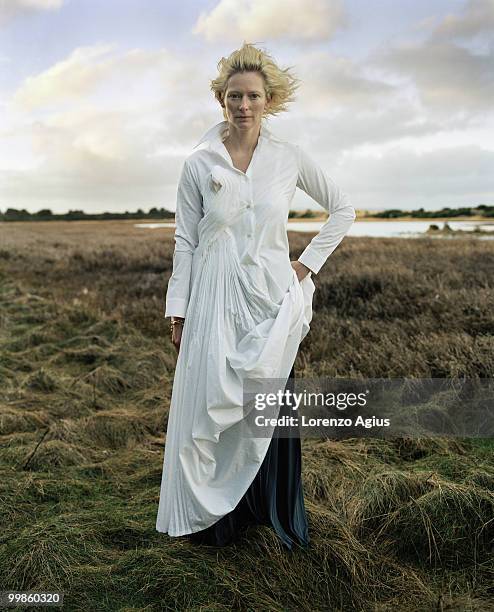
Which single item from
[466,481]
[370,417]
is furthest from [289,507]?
[370,417]

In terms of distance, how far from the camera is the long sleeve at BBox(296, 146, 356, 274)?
295 centimetres

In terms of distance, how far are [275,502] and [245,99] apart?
1868 millimetres

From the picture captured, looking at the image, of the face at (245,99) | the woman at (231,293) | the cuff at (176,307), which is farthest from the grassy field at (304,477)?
the face at (245,99)

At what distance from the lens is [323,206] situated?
3035 mm

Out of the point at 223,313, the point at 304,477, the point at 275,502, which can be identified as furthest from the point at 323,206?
the point at 304,477

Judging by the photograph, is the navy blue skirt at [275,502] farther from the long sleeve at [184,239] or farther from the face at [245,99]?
the face at [245,99]

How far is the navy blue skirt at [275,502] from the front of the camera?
116 inches

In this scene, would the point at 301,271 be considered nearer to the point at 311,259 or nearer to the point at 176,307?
the point at 311,259

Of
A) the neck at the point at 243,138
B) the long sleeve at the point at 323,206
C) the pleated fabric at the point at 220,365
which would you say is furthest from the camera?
the long sleeve at the point at 323,206

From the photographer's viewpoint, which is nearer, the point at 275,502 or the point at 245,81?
the point at 245,81

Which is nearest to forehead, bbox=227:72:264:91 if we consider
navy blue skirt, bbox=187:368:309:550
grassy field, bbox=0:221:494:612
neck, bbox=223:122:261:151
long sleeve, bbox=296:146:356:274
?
neck, bbox=223:122:261:151

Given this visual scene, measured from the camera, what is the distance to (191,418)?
279cm

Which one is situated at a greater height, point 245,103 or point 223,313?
point 245,103

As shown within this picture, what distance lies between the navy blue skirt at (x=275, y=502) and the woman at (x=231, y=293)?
0.4 inches
